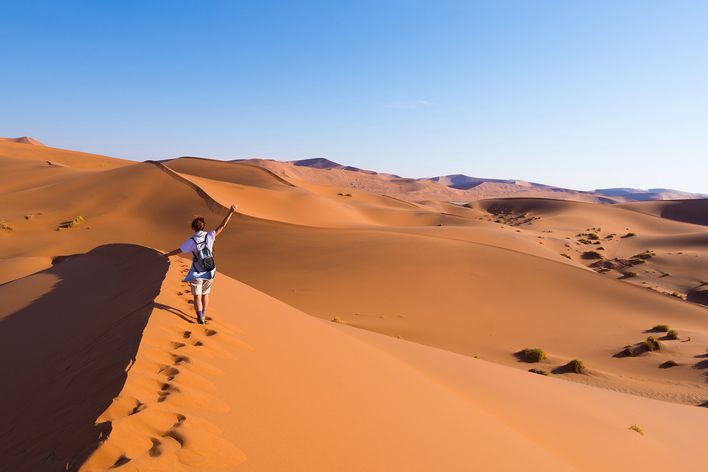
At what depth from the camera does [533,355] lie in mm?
12102

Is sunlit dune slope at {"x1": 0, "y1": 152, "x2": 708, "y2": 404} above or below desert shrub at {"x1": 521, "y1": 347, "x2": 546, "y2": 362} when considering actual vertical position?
above

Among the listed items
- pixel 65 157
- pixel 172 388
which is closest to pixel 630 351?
pixel 172 388

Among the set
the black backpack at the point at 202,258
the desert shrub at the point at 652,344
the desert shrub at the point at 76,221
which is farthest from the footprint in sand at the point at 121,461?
the desert shrub at the point at 76,221

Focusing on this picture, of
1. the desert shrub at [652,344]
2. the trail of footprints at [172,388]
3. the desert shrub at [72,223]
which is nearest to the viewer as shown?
the trail of footprints at [172,388]

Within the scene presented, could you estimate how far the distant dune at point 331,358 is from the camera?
338cm

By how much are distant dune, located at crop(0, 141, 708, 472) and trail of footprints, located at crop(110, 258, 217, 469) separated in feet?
0.07

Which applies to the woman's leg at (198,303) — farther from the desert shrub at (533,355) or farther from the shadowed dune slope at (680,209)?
the shadowed dune slope at (680,209)

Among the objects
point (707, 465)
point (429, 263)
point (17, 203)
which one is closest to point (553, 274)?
point (429, 263)

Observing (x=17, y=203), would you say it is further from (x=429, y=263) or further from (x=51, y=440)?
(x=51, y=440)

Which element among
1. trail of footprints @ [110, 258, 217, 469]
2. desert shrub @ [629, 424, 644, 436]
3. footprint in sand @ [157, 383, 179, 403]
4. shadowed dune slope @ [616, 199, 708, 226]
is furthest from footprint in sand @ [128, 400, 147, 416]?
shadowed dune slope @ [616, 199, 708, 226]

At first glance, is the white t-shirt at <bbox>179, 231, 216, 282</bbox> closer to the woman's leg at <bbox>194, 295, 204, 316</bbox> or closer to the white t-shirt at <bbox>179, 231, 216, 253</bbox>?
the white t-shirt at <bbox>179, 231, 216, 253</bbox>

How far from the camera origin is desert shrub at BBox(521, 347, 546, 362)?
39.5 feet

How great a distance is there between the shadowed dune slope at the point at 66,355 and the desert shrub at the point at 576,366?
10034 mm

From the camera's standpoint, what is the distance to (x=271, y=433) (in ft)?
11.4
